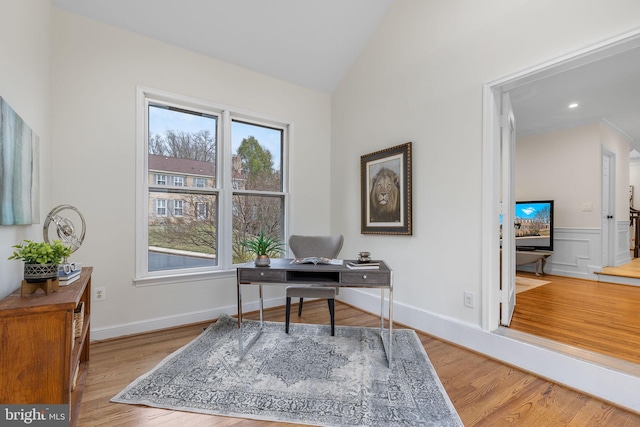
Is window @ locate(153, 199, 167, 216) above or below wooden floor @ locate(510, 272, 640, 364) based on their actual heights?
above

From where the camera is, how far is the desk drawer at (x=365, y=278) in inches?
84.8

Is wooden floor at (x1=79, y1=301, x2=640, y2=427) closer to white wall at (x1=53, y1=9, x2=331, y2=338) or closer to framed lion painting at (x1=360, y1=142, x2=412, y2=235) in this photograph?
white wall at (x1=53, y1=9, x2=331, y2=338)

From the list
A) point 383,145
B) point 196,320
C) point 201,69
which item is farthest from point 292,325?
point 201,69

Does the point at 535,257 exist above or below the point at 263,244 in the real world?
below

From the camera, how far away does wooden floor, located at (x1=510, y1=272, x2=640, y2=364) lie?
2.31 meters

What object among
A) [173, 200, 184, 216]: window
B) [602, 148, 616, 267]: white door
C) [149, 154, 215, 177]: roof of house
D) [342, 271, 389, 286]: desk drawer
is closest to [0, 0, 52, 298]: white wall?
[149, 154, 215, 177]: roof of house

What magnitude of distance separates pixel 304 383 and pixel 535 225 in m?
5.22

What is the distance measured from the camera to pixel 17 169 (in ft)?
5.26

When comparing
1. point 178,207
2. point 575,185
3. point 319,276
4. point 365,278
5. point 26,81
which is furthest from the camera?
point 575,185

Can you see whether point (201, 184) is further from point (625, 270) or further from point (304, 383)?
point (625, 270)

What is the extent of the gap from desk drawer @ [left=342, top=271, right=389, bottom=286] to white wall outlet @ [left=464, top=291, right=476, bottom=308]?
35.0 inches

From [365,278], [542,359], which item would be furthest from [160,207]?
[542,359]

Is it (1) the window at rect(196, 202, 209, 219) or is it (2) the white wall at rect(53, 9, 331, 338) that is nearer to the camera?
(2) the white wall at rect(53, 9, 331, 338)

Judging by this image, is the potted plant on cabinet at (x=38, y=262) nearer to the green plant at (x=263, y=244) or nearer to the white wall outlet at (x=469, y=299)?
the green plant at (x=263, y=244)
